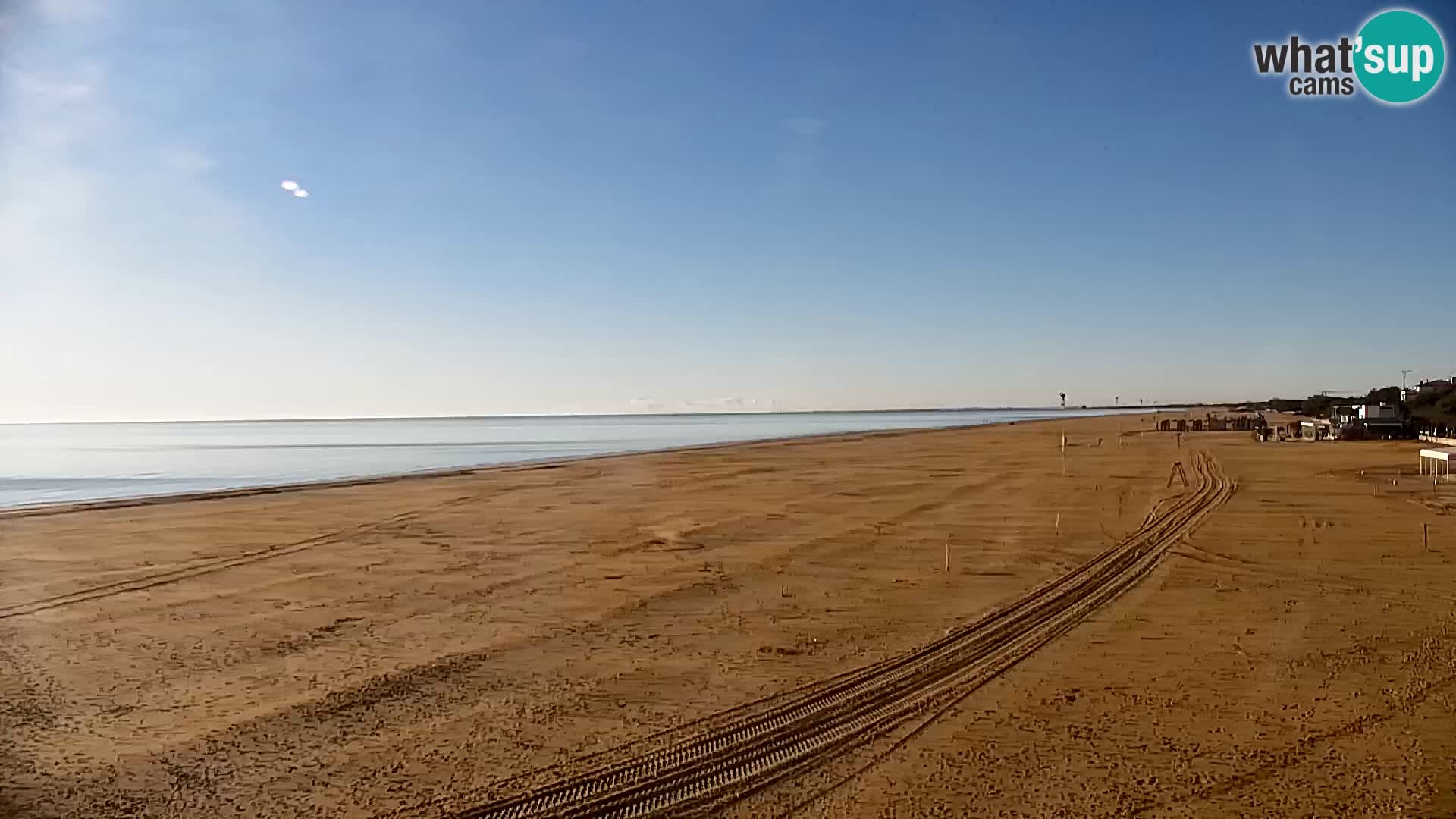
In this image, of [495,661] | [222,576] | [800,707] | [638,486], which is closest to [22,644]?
[222,576]

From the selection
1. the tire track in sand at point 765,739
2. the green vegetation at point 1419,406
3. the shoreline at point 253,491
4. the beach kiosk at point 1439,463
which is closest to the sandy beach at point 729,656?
the tire track in sand at point 765,739

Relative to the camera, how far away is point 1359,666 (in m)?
7.88

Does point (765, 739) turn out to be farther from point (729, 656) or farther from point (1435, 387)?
point (1435, 387)

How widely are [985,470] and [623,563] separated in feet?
62.9

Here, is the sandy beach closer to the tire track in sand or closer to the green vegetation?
the tire track in sand

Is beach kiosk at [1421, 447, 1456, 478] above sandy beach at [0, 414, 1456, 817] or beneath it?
above

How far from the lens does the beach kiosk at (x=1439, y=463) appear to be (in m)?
23.8

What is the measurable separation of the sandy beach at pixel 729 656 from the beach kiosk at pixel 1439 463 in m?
6.51

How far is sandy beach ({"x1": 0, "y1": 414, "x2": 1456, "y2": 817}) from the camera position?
5.74 meters

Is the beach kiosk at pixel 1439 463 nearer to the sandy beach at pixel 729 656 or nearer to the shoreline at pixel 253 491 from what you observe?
the sandy beach at pixel 729 656

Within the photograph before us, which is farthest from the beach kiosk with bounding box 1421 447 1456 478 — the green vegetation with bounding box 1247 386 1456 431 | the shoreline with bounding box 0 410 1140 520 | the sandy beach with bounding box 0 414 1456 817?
the shoreline with bounding box 0 410 1140 520

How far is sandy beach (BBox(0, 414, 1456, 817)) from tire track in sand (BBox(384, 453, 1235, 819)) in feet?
0.29

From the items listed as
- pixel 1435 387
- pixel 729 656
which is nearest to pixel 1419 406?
pixel 1435 387

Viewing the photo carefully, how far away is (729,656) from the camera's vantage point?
859 cm
